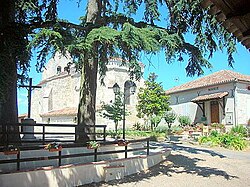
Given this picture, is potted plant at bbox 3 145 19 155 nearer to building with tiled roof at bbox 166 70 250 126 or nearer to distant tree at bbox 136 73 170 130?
building with tiled roof at bbox 166 70 250 126

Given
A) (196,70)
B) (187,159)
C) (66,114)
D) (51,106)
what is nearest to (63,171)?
(187,159)

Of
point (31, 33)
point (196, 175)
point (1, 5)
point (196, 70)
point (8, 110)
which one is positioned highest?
point (1, 5)

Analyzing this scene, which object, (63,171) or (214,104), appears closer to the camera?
(63,171)

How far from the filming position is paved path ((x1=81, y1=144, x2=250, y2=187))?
24.3 ft

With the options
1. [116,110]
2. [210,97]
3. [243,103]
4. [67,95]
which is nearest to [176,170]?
[116,110]

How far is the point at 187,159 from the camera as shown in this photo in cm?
1062

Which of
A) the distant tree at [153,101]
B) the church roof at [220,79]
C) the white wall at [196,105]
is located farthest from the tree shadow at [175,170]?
the distant tree at [153,101]

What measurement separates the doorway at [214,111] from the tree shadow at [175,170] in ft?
41.8

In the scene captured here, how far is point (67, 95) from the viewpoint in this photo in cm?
3375

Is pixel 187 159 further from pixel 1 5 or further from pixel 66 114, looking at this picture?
pixel 66 114

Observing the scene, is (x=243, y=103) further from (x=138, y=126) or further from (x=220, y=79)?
(x=138, y=126)

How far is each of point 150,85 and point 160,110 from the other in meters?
2.65

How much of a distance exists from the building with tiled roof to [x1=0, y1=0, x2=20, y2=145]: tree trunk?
16.5 m

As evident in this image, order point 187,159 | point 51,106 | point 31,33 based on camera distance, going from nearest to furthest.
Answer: point 31,33
point 187,159
point 51,106
